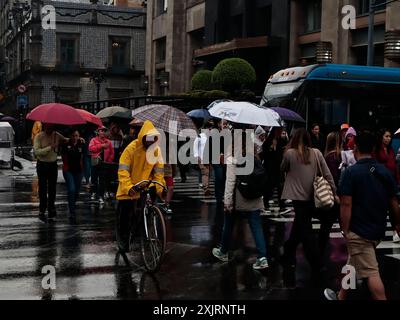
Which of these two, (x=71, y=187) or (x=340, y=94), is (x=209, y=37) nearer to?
(x=340, y=94)

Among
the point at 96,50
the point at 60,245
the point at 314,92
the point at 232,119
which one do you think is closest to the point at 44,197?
the point at 60,245

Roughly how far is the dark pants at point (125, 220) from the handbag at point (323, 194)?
236 cm

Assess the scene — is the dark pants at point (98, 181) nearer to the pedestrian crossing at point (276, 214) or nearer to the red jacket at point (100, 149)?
the red jacket at point (100, 149)

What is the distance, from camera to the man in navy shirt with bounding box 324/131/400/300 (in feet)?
18.8

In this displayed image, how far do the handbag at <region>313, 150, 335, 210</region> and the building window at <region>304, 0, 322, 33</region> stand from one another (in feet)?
80.3

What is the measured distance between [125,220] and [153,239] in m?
0.87

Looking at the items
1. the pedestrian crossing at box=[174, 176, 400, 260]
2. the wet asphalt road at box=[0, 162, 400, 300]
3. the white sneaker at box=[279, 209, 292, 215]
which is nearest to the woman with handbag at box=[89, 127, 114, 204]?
the wet asphalt road at box=[0, 162, 400, 300]

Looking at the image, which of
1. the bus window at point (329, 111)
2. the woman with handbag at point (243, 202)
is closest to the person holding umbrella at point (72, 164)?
the woman with handbag at point (243, 202)

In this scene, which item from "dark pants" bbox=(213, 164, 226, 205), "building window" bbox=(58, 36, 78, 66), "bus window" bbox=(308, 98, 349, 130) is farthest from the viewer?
"building window" bbox=(58, 36, 78, 66)

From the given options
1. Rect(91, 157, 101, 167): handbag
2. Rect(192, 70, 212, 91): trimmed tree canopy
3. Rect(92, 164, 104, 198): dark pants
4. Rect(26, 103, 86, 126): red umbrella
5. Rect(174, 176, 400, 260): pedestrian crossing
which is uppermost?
Rect(192, 70, 212, 91): trimmed tree canopy

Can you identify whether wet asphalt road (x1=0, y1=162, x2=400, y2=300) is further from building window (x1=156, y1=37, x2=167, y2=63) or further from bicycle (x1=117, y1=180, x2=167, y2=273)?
building window (x1=156, y1=37, x2=167, y2=63)

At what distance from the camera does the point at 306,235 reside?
8.11m
